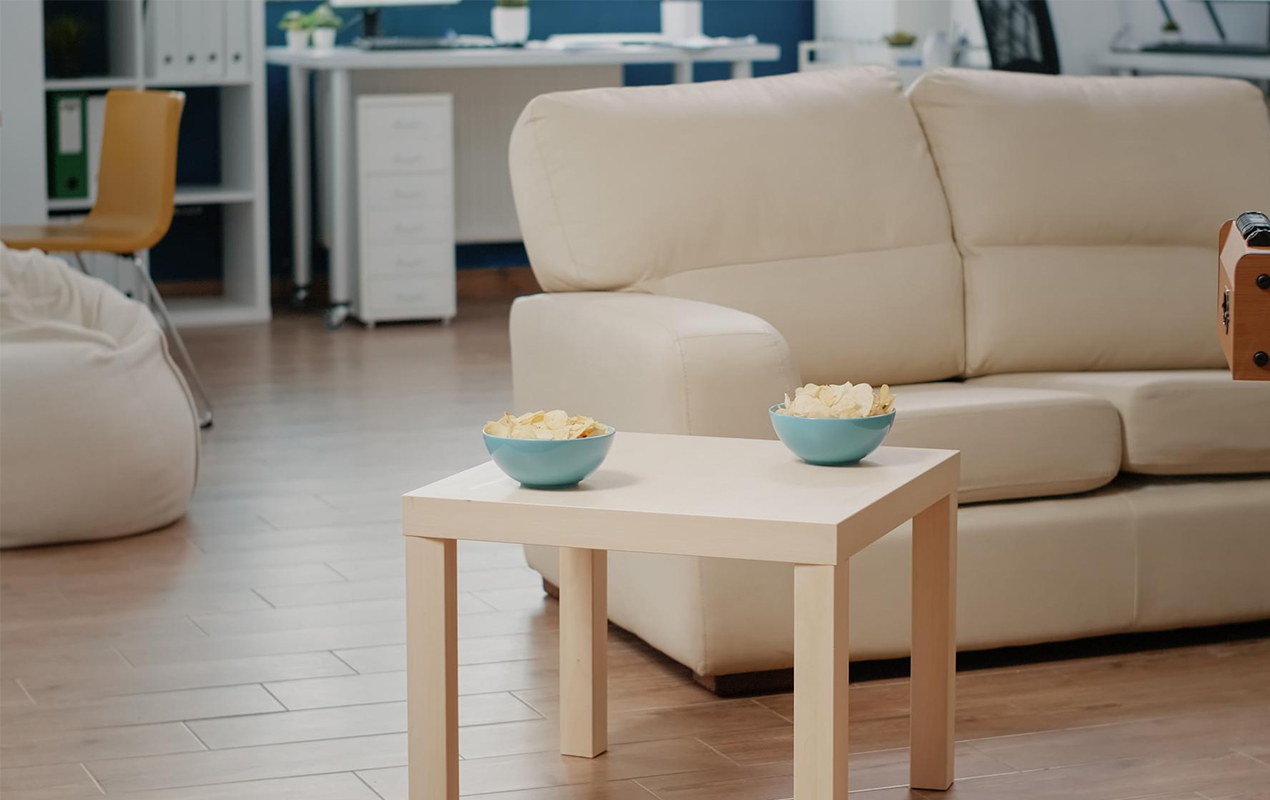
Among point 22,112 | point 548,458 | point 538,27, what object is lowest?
point 548,458

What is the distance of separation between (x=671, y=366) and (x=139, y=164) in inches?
112

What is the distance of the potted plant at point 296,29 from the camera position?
615cm

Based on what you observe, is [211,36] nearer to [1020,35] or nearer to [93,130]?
[93,130]

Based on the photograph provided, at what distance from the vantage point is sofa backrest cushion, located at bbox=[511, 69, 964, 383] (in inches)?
111

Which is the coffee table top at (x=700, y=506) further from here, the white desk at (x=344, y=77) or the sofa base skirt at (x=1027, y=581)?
the white desk at (x=344, y=77)

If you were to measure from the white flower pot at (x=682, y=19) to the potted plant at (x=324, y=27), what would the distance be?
1.25 meters

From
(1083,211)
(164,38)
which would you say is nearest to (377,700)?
(1083,211)

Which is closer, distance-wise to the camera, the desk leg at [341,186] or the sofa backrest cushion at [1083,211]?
the sofa backrest cushion at [1083,211]

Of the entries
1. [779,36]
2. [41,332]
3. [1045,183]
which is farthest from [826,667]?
[779,36]

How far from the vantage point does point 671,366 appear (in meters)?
2.39

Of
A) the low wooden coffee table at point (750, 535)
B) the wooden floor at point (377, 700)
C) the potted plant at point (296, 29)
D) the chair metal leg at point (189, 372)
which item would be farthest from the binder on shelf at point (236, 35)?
the low wooden coffee table at point (750, 535)

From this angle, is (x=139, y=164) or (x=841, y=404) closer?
(x=841, y=404)

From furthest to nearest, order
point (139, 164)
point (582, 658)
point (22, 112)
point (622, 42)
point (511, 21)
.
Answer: point (622, 42) < point (511, 21) < point (22, 112) < point (139, 164) < point (582, 658)

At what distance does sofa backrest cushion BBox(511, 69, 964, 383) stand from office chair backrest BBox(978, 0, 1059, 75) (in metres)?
2.96
